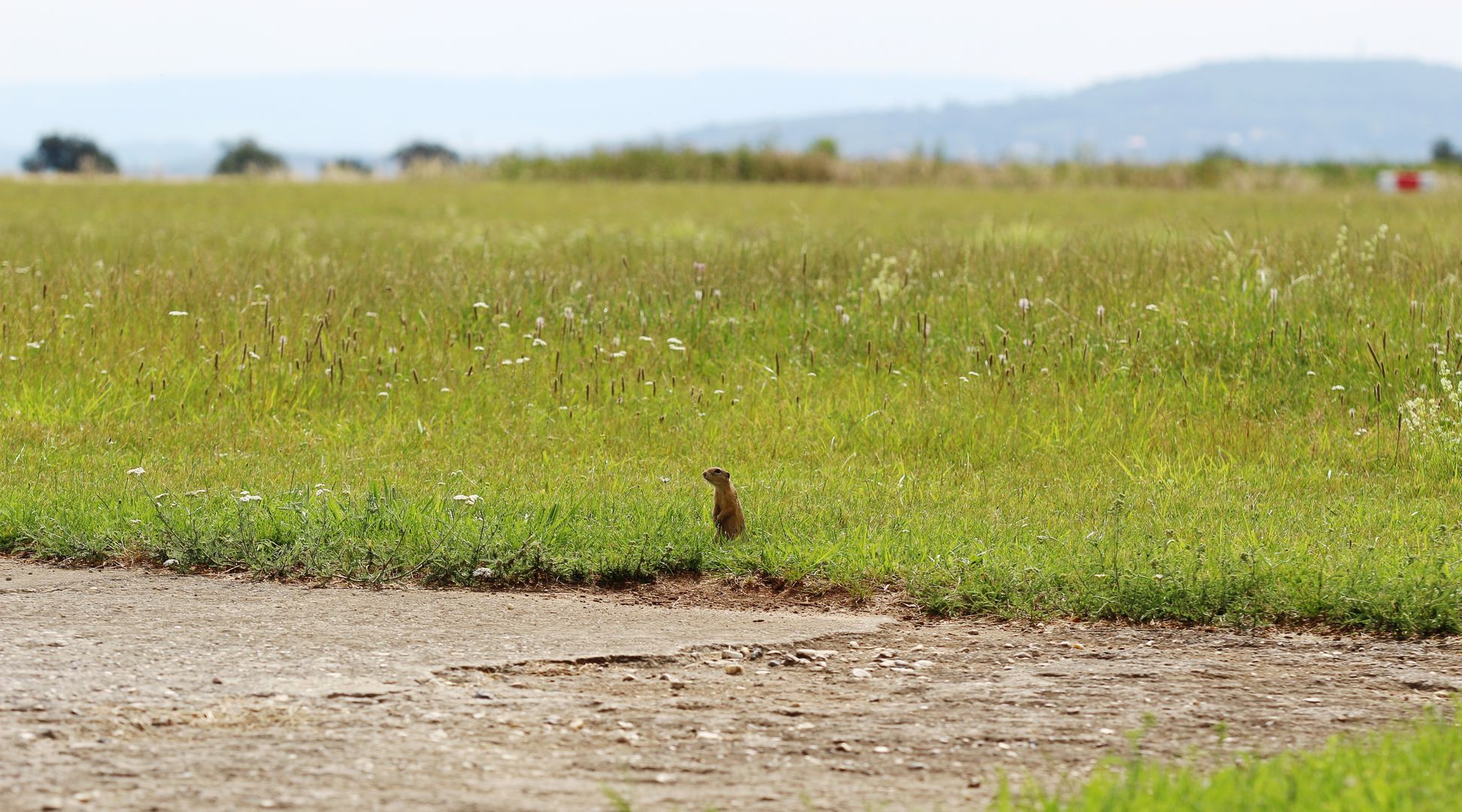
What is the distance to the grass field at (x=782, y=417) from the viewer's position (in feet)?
20.8

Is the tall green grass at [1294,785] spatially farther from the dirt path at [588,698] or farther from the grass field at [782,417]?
the grass field at [782,417]

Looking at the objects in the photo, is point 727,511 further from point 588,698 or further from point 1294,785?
point 1294,785

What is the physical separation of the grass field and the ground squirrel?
120 millimetres

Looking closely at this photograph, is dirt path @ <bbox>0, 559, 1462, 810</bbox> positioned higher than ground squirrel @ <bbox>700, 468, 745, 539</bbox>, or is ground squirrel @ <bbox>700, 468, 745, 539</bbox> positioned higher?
ground squirrel @ <bbox>700, 468, 745, 539</bbox>

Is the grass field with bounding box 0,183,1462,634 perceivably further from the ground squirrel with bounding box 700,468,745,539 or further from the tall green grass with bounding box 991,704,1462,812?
the tall green grass with bounding box 991,704,1462,812

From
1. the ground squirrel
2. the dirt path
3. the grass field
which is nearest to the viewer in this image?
the dirt path

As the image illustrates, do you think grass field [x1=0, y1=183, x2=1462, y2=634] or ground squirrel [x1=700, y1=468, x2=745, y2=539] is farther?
ground squirrel [x1=700, y1=468, x2=745, y2=539]

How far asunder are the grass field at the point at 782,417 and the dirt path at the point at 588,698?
18.7 inches

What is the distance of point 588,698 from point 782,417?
4.50 meters

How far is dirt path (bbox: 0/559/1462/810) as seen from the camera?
389 centimetres

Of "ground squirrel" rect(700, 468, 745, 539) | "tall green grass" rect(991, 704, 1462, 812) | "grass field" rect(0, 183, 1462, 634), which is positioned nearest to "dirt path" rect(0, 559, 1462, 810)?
"tall green grass" rect(991, 704, 1462, 812)

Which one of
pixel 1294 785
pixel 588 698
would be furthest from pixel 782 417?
pixel 1294 785

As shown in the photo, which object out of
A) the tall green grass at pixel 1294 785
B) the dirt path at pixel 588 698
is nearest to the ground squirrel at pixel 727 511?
the dirt path at pixel 588 698

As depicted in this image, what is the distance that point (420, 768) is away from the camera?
396 cm
